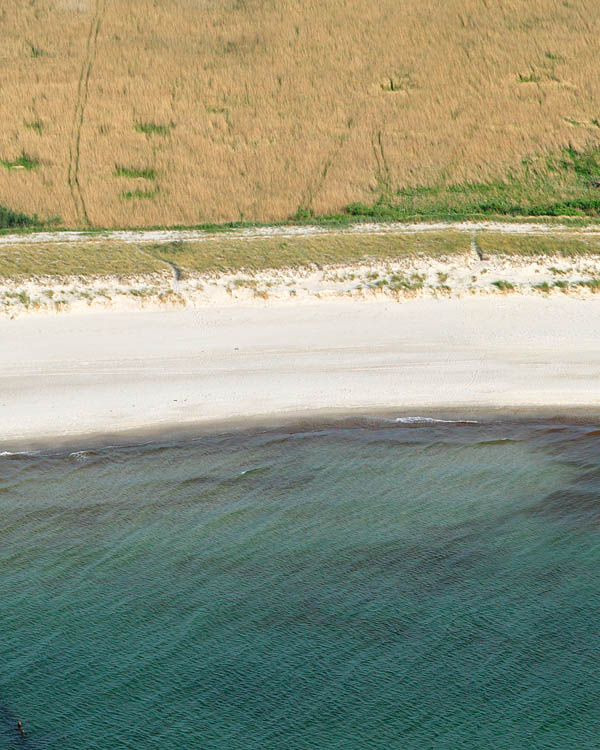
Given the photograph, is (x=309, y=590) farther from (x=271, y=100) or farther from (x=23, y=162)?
(x=271, y=100)

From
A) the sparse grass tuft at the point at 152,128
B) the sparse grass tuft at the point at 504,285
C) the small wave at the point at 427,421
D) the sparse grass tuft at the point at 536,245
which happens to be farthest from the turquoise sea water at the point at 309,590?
the sparse grass tuft at the point at 152,128

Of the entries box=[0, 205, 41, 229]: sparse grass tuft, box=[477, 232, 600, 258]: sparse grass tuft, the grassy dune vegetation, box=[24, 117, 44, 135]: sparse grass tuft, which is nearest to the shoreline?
the grassy dune vegetation

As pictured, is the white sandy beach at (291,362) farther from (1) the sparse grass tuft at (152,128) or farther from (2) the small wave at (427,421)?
(1) the sparse grass tuft at (152,128)

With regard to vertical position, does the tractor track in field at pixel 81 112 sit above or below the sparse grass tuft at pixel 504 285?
above

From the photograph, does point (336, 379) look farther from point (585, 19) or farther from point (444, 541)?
point (585, 19)

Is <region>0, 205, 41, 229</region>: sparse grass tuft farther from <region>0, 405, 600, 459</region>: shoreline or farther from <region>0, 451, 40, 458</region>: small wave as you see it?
<region>0, 451, 40, 458</region>: small wave

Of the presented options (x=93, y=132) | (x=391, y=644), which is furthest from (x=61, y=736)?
(x=93, y=132)
